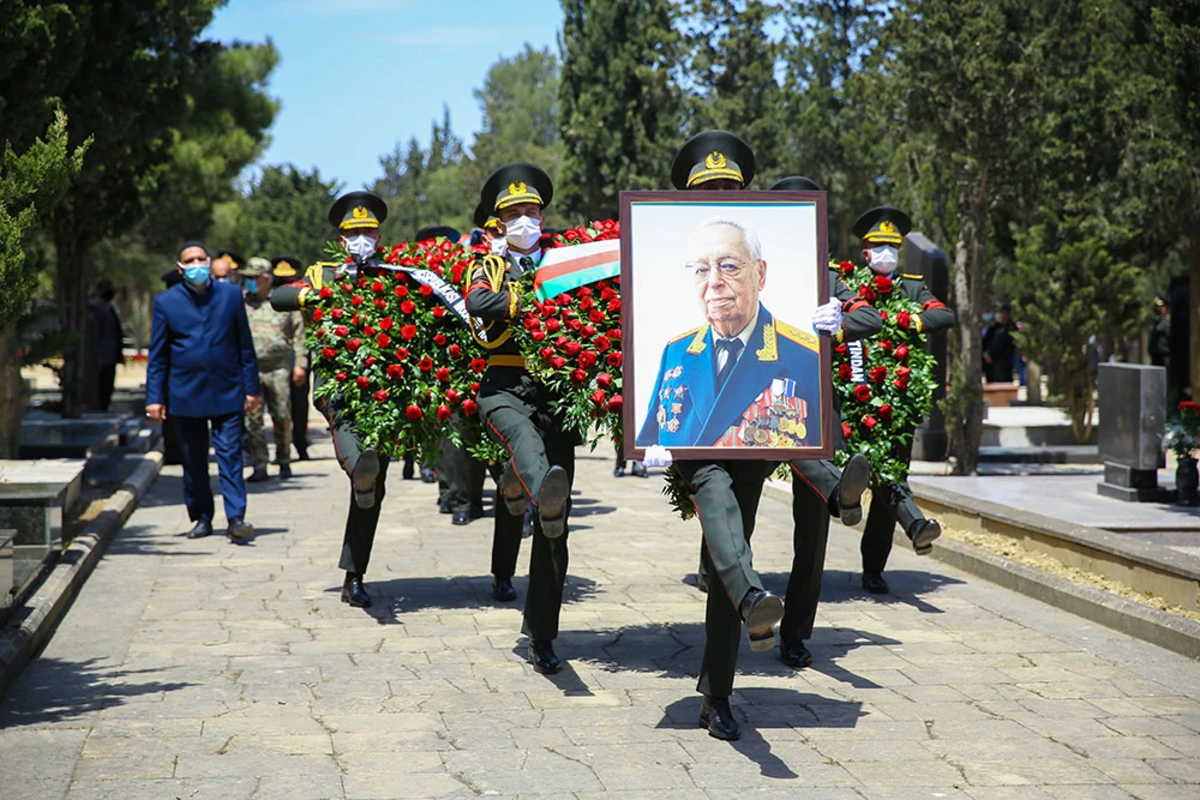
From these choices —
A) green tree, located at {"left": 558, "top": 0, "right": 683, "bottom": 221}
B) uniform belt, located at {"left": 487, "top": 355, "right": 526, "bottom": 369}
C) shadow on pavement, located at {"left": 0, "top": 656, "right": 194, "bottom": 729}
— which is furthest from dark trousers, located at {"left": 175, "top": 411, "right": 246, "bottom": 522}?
green tree, located at {"left": 558, "top": 0, "right": 683, "bottom": 221}

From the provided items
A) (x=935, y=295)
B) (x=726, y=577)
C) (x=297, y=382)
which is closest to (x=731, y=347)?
(x=726, y=577)

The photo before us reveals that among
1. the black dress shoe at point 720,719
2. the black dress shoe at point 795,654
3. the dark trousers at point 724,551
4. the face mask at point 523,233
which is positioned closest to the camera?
the dark trousers at point 724,551

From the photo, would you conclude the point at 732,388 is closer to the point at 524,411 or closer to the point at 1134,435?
the point at 524,411

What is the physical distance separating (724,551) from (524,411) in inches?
75.4

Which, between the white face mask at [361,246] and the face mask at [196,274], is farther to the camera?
the face mask at [196,274]

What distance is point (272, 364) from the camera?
616 inches

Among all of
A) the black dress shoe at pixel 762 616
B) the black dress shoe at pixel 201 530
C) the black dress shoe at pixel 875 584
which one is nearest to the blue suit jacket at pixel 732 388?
the black dress shoe at pixel 762 616

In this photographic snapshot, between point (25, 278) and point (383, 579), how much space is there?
11.9 feet

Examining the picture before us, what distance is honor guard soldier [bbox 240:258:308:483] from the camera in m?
15.5

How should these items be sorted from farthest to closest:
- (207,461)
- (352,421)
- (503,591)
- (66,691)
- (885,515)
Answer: (207,461), (885,515), (503,591), (352,421), (66,691)

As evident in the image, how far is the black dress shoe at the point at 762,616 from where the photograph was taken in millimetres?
5398

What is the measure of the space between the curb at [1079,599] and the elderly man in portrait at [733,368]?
2.62m

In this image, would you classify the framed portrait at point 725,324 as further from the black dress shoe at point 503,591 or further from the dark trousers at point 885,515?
the black dress shoe at point 503,591

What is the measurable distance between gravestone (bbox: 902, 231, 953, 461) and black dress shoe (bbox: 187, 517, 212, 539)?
6820 mm
